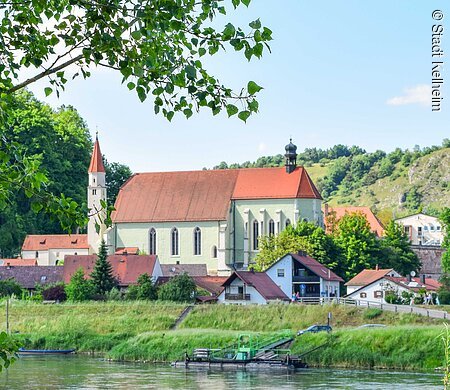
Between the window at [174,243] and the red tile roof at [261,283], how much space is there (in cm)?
2231

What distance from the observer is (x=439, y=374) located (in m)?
41.6

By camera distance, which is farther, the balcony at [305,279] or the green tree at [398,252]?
the green tree at [398,252]

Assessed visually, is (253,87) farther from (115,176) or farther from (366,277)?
(115,176)

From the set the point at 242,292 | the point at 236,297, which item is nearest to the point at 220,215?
the point at 242,292

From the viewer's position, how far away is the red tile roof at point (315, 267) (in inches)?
2692

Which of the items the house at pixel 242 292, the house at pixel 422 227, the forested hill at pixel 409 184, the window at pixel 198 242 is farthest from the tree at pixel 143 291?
the forested hill at pixel 409 184

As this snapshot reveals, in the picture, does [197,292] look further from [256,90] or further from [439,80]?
[256,90]

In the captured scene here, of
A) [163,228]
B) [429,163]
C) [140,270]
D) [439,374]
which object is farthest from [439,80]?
[429,163]

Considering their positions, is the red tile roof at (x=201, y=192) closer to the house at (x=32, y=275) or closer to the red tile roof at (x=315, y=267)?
the house at (x=32, y=275)

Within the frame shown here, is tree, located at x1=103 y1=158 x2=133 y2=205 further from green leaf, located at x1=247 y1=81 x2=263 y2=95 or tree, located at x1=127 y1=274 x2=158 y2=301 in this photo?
green leaf, located at x1=247 y1=81 x2=263 y2=95

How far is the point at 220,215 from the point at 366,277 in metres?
20.2

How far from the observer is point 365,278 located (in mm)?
72812

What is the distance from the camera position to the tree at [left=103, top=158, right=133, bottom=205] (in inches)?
4102

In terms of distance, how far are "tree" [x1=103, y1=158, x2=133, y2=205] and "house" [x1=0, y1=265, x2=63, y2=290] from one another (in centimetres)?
2787
